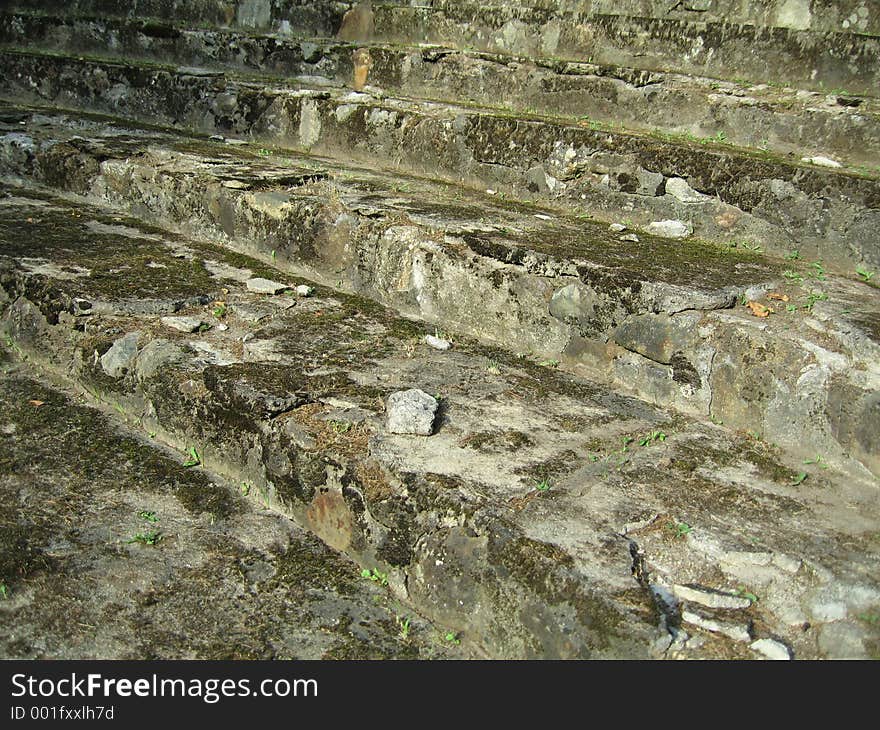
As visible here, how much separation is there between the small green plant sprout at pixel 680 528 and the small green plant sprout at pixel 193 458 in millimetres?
1506

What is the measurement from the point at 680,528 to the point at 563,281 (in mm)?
1180

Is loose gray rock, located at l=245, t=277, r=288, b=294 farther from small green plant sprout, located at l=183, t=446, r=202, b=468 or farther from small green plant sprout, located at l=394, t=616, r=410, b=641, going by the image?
small green plant sprout, located at l=394, t=616, r=410, b=641

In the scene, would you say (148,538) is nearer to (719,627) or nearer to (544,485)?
(544,485)

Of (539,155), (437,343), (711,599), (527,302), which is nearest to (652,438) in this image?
(711,599)

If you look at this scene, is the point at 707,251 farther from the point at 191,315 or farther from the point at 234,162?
the point at 234,162

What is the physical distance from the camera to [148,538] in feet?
8.08

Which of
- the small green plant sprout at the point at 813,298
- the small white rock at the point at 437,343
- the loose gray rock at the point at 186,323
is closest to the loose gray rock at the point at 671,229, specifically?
the small green plant sprout at the point at 813,298

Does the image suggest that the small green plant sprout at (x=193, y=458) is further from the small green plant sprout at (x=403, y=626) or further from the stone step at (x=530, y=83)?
the stone step at (x=530, y=83)

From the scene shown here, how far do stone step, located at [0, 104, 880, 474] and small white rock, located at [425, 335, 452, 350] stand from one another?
17 centimetres

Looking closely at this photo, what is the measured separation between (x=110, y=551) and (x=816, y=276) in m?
2.43

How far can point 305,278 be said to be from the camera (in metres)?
3.78

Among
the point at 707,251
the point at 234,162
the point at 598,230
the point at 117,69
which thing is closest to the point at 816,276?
the point at 707,251

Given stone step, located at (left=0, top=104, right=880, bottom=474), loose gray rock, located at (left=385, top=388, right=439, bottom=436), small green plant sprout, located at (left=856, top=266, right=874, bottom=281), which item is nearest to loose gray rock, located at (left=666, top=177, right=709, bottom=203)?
stone step, located at (left=0, top=104, right=880, bottom=474)
